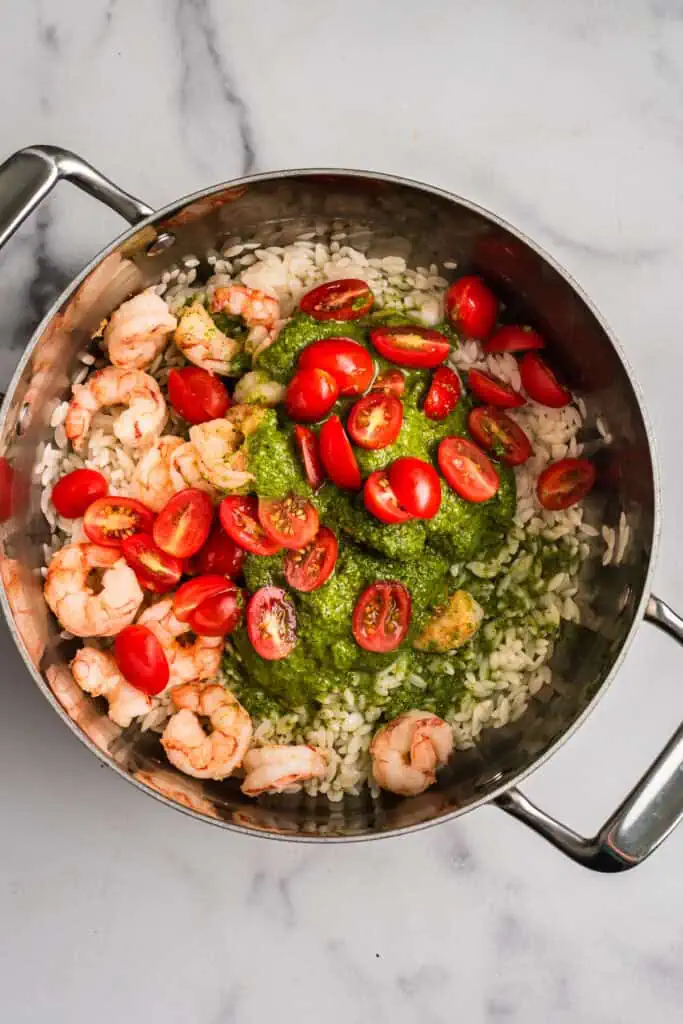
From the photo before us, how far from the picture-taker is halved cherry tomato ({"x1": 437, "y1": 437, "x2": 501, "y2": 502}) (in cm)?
211

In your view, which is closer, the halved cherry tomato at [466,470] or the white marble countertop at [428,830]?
the halved cherry tomato at [466,470]

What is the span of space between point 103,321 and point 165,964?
1474 mm

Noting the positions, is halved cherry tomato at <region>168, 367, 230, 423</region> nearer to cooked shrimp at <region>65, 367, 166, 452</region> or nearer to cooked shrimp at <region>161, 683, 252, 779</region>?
cooked shrimp at <region>65, 367, 166, 452</region>

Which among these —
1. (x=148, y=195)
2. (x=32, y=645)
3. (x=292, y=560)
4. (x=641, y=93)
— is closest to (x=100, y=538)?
(x=32, y=645)

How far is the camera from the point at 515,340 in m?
2.20

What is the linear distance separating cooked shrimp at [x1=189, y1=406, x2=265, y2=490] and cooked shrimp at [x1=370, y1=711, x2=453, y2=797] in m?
0.61

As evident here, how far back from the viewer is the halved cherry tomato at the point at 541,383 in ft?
7.24

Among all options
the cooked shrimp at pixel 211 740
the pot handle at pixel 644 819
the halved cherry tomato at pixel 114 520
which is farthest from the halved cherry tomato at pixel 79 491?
the pot handle at pixel 644 819

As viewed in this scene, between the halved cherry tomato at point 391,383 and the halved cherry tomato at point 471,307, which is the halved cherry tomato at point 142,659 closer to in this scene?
the halved cherry tomato at point 391,383

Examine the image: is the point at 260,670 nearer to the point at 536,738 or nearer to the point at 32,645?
the point at 32,645

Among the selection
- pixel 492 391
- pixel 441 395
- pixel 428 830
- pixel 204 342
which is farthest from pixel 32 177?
pixel 428 830

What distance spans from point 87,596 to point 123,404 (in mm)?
429

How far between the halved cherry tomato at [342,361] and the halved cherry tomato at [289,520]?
0.83ft

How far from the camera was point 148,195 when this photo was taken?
2365 millimetres
